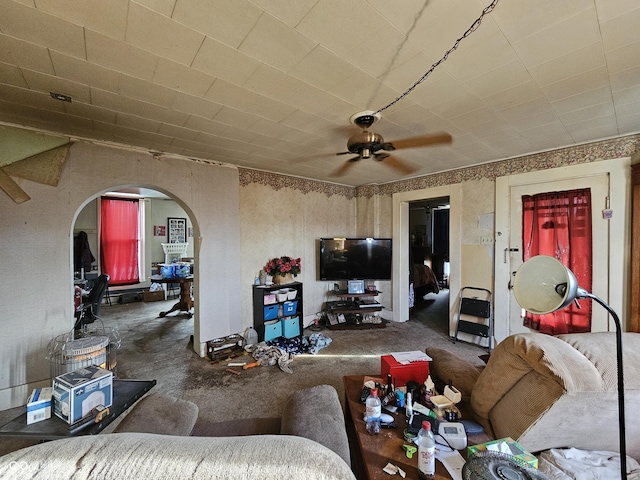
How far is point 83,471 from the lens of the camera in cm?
66

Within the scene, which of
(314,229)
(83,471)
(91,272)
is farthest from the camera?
(91,272)

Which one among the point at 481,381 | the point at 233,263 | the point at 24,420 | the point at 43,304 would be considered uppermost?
the point at 233,263

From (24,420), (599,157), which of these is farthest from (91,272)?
(599,157)

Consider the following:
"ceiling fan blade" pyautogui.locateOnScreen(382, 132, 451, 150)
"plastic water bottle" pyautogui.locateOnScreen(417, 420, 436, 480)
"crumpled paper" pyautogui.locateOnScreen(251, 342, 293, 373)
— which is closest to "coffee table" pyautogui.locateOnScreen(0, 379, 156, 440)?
"plastic water bottle" pyautogui.locateOnScreen(417, 420, 436, 480)

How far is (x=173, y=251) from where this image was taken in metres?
7.09

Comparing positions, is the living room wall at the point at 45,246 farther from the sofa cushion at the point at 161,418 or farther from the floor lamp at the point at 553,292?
the floor lamp at the point at 553,292

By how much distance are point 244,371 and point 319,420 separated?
2017mm

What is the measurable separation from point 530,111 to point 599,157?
1.39 m

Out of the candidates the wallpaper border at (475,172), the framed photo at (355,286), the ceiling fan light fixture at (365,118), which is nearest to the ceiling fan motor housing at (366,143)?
the ceiling fan light fixture at (365,118)

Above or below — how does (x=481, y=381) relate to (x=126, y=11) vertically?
below

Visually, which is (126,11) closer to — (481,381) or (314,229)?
(481,381)

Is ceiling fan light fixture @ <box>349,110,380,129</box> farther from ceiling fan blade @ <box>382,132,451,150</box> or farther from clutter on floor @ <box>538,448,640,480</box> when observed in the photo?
clutter on floor @ <box>538,448,640,480</box>

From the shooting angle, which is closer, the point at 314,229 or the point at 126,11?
the point at 126,11

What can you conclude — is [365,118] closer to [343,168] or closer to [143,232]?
[343,168]
